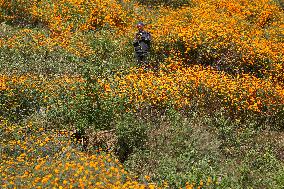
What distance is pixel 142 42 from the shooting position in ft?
37.7

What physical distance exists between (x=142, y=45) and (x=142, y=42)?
0.29 feet

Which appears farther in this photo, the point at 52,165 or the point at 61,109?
the point at 61,109

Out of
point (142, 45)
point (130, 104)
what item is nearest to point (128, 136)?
point (130, 104)

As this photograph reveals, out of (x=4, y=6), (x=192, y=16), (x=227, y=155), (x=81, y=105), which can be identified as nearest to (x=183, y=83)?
(x=227, y=155)

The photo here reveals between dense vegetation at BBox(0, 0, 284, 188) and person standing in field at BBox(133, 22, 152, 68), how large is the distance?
0.30m

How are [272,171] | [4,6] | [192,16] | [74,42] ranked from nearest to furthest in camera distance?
[272,171], [74,42], [4,6], [192,16]

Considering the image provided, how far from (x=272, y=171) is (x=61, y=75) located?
5736 mm

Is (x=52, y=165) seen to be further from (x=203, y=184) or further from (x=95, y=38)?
(x=95, y=38)

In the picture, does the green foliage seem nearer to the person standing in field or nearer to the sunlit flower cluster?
the sunlit flower cluster

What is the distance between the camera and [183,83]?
9.55 meters

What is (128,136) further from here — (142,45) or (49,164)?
(142,45)

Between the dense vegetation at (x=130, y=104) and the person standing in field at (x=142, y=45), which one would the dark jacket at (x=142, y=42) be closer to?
the person standing in field at (x=142, y=45)

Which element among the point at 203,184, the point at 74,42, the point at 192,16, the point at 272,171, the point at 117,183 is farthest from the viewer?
the point at 192,16

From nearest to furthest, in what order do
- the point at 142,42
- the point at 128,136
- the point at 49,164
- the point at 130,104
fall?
the point at 49,164 → the point at 128,136 → the point at 130,104 → the point at 142,42
